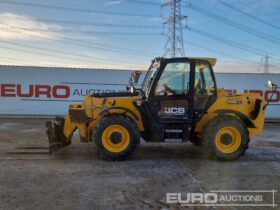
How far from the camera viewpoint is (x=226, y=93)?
956 centimetres

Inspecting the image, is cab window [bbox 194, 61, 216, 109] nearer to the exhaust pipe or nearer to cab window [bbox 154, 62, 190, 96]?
cab window [bbox 154, 62, 190, 96]

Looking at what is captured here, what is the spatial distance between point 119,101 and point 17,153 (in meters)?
2.72

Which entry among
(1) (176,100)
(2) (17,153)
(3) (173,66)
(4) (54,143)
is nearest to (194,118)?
(1) (176,100)

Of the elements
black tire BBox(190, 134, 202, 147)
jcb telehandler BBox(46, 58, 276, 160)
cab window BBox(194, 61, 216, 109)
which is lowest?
black tire BBox(190, 134, 202, 147)

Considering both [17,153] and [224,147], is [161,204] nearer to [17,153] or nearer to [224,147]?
[224,147]

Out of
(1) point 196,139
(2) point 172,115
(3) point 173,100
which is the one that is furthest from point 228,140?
(3) point 173,100

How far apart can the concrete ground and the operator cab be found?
686mm

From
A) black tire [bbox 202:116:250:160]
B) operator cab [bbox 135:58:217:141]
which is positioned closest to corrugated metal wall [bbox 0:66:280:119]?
operator cab [bbox 135:58:217:141]

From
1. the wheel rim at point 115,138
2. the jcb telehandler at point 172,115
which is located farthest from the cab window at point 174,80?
the wheel rim at point 115,138

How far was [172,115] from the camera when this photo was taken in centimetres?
928

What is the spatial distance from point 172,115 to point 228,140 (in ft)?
4.52

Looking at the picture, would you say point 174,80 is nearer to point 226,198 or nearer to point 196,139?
point 196,139

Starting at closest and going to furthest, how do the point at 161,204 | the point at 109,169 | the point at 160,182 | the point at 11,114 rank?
1. the point at 161,204
2. the point at 160,182
3. the point at 109,169
4. the point at 11,114

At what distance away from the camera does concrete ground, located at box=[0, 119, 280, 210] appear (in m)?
6.03
